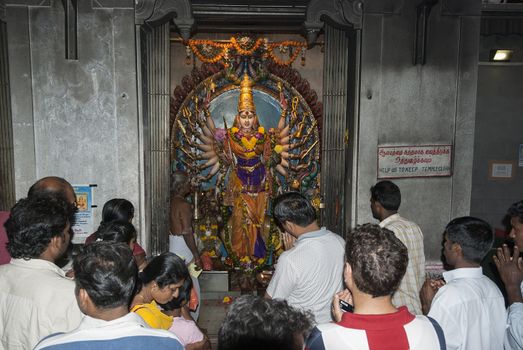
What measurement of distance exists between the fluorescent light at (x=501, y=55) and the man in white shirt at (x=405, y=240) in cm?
590

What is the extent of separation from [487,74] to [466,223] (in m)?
7.03

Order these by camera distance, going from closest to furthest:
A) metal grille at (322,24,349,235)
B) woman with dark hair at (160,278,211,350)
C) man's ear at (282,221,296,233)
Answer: woman with dark hair at (160,278,211,350) → man's ear at (282,221,296,233) → metal grille at (322,24,349,235)

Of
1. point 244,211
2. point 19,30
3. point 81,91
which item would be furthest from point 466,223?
point 244,211

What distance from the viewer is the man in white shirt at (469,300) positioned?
8.25 feet

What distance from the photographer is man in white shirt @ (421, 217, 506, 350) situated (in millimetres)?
2514

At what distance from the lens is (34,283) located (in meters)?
2.33

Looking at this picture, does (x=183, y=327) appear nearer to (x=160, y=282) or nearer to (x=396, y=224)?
(x=160, y=282)

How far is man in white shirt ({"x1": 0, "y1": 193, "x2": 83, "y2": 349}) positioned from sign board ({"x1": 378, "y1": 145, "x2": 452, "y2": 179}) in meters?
Result: 3.80

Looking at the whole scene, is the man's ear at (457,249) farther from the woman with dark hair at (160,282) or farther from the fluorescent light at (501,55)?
the fluorescent light at (501,55)

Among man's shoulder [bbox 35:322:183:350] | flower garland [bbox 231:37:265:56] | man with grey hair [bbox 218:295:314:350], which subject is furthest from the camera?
flower garland [bbox 231:37:265:56]

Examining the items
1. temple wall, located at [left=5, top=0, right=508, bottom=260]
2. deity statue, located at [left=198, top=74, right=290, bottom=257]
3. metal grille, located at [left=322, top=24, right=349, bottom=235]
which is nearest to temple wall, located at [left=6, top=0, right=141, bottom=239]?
temple wall, located at [left=5, top=0, right=508, bottom=260]

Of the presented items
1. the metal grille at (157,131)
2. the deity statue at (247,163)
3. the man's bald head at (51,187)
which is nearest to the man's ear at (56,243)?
the man's bald head at (51,187)

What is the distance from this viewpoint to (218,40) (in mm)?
8836

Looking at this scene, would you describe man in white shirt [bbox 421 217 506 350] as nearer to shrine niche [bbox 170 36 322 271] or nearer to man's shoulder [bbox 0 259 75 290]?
man's shoulder [bbox 0 259 75 290]
